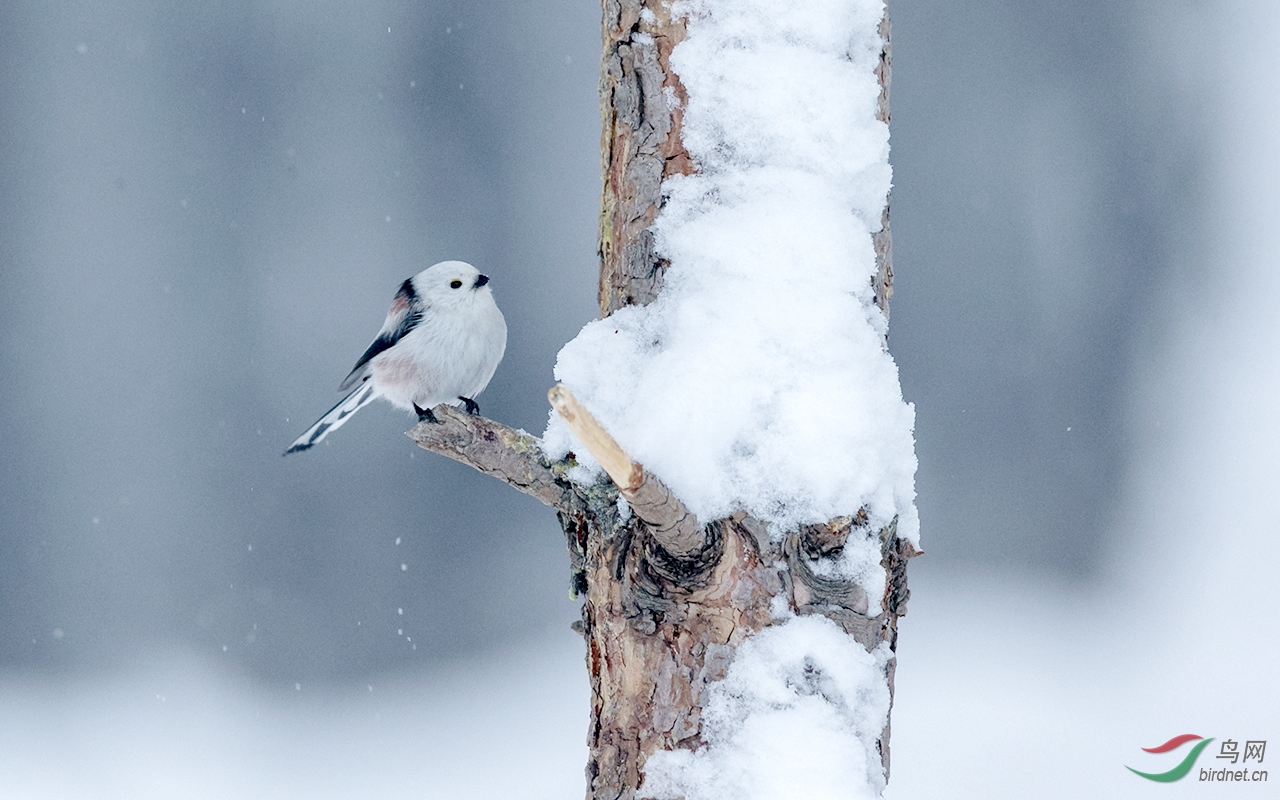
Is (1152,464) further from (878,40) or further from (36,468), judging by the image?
(36,468)

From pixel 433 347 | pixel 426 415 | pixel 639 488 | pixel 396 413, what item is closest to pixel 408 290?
pixel 433 347

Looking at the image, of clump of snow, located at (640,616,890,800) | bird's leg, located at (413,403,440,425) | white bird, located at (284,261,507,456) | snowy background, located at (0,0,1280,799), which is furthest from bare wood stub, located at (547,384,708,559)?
snowy background, located at (0,0,1280,799)

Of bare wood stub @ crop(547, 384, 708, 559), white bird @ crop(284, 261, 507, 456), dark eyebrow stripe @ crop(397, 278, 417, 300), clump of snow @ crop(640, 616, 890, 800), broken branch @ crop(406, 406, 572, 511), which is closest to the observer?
bare wood stub @ crop(547, 384, 708, 559)

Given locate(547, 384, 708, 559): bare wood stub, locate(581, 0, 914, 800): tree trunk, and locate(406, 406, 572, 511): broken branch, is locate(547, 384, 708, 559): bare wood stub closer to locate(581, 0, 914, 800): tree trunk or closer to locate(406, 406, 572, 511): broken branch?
locate(581, 0, 914, 800): tree trunk

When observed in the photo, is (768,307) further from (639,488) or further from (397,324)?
(397,324)

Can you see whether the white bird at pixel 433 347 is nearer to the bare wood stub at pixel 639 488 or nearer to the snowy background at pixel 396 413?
the bare wood stub at pixel 639 488

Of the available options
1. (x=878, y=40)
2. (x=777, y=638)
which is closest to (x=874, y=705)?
(x=777, y=638)

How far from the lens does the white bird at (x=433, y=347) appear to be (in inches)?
60.1

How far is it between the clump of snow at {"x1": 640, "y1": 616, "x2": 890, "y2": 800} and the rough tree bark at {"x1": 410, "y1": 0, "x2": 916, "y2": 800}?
0.6 inches

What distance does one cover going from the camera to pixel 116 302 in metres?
2.88

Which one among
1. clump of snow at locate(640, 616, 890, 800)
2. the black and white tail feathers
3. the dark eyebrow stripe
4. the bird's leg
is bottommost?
clump of snow at locate(640, 616, 890, 800)

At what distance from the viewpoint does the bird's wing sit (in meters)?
1.60

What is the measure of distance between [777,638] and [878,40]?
64cm

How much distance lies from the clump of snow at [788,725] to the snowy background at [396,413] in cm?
208
